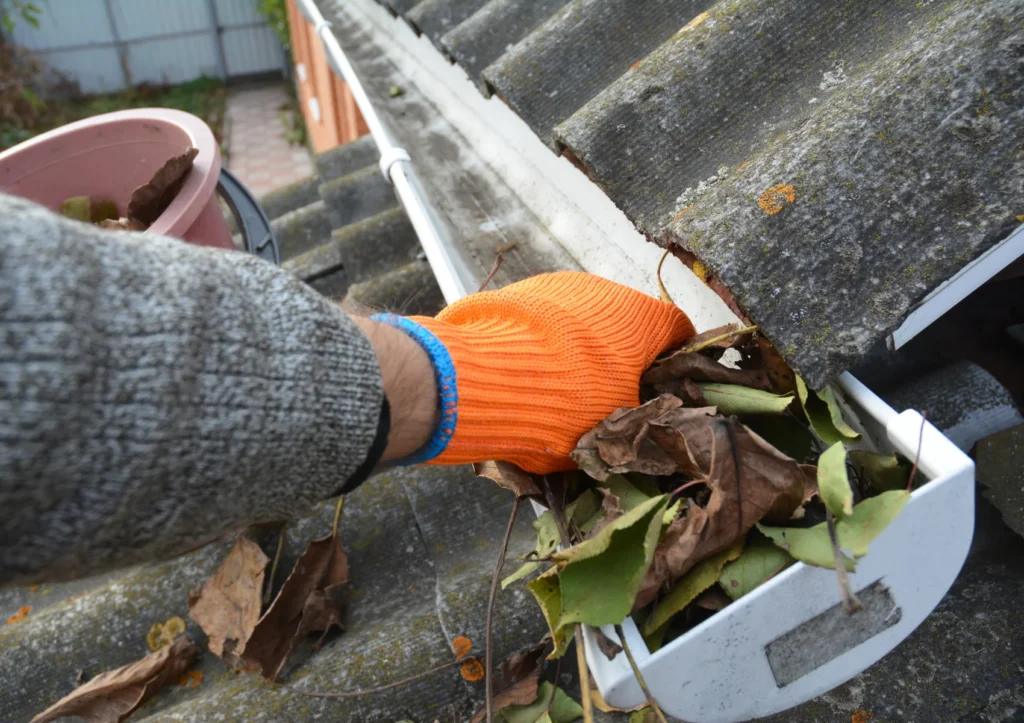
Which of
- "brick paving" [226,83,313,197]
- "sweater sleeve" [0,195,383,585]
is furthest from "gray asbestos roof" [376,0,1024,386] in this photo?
"brick paving" [226,83,313,197]

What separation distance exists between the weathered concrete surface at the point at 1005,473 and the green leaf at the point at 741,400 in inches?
12.2

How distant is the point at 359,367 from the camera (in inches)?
27.0

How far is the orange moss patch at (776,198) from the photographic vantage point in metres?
0.83

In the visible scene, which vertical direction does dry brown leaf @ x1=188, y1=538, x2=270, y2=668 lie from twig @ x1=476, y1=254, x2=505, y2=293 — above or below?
below

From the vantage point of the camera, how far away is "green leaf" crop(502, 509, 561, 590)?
0.86 metres

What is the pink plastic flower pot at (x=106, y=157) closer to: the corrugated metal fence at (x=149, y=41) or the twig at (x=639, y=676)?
the twig at (x=639, y=676)

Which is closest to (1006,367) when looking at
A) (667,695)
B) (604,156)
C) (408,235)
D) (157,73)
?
(604,156)

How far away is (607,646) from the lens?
28.0 inches

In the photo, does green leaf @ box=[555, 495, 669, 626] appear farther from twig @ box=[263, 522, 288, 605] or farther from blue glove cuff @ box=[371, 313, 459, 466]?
twig @ box=[263, 522, 288, 605]

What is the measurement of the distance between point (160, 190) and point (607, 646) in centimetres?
123

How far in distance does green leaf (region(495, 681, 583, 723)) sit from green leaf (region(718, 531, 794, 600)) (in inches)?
10.9

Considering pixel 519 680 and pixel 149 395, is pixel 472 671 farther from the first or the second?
pixel 149 395

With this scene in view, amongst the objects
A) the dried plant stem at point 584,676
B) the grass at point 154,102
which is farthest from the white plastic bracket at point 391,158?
the grass at point 154,102

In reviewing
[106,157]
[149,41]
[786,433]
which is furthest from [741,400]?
[149,41]
